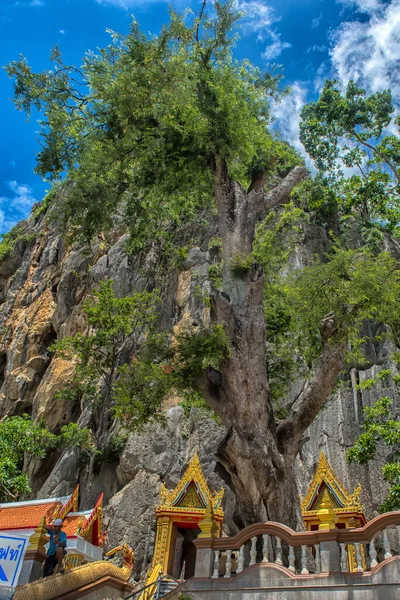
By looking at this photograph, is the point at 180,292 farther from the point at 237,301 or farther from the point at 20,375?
the point at 237,301

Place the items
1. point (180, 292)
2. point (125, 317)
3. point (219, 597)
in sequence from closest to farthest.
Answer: point (219, 597) < point (125, 317) < point (180, 292)

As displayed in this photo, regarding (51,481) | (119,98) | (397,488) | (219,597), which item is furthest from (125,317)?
(219,597)

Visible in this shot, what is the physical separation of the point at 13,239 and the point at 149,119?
3130 centimetres

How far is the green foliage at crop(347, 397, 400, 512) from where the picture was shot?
44.0ft

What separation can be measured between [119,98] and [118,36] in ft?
6.16

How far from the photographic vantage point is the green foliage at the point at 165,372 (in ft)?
32.6

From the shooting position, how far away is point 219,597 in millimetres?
7609

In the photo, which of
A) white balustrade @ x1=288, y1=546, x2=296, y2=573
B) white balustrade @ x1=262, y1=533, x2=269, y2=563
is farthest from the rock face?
white balustrade @ x1=288, y1=546, x2=296, y2=573

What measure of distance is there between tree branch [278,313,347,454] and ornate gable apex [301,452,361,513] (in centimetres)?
461

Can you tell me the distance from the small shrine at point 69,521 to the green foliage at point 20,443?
8.55 feet

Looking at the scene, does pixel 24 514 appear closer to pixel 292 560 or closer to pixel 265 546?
pixel 265 546

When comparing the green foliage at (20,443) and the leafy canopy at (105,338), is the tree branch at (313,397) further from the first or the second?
the green foliage at (20,443)

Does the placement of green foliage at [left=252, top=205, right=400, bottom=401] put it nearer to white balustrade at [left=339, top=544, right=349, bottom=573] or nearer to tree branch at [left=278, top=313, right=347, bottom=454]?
tree branch at [left=278, top=313, right=347, bottom=454]

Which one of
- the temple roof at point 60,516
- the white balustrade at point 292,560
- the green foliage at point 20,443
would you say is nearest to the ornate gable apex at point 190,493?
the temple roof at point 60,516
